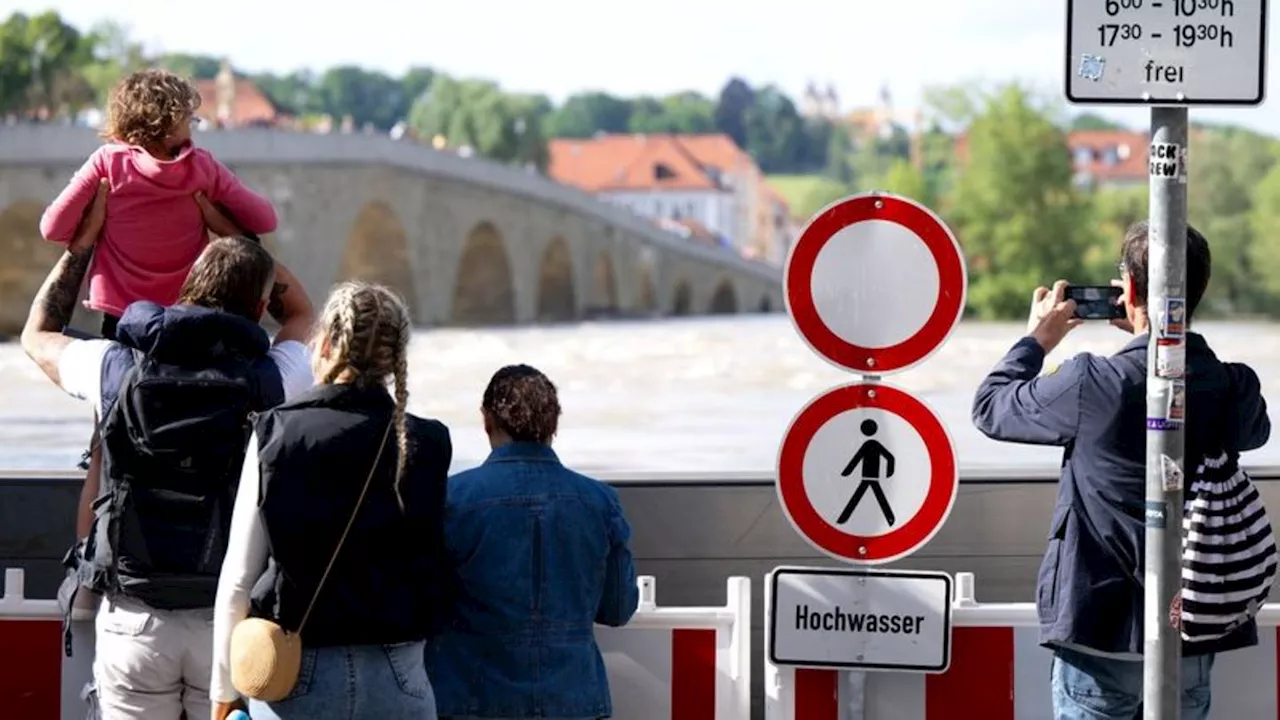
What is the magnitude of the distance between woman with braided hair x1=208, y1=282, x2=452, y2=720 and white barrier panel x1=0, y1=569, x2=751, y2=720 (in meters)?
0.86

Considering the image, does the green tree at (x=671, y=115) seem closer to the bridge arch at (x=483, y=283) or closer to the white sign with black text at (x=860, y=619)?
the bridge arch at (x=483, y=283)

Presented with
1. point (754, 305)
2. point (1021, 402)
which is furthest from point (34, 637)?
point (754, 305)

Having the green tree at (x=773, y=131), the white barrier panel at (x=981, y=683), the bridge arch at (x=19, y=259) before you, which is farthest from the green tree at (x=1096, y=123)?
the white barrier panel at (x=981, y=683)

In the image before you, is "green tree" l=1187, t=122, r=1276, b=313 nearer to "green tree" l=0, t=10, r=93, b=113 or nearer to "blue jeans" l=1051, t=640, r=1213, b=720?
"green tree" l=0, t=10, r=93, b=113

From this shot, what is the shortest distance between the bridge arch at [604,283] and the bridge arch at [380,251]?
29.7 feet

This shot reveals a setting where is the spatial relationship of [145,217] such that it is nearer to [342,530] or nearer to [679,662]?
[342,530]

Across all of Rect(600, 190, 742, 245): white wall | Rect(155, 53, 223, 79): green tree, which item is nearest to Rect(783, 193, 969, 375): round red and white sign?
Rect(155, 53, 223, 79): green tree

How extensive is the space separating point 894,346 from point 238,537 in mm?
1243

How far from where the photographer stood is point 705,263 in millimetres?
60719

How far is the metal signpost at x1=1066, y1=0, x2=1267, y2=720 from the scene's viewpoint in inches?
130

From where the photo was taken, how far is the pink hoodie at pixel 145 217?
3.86 meters

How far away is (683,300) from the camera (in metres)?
61.2

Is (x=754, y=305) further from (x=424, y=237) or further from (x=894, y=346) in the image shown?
(x=894, y=346)

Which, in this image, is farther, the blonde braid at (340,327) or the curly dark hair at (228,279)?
the curly dark hair at (228,279)
